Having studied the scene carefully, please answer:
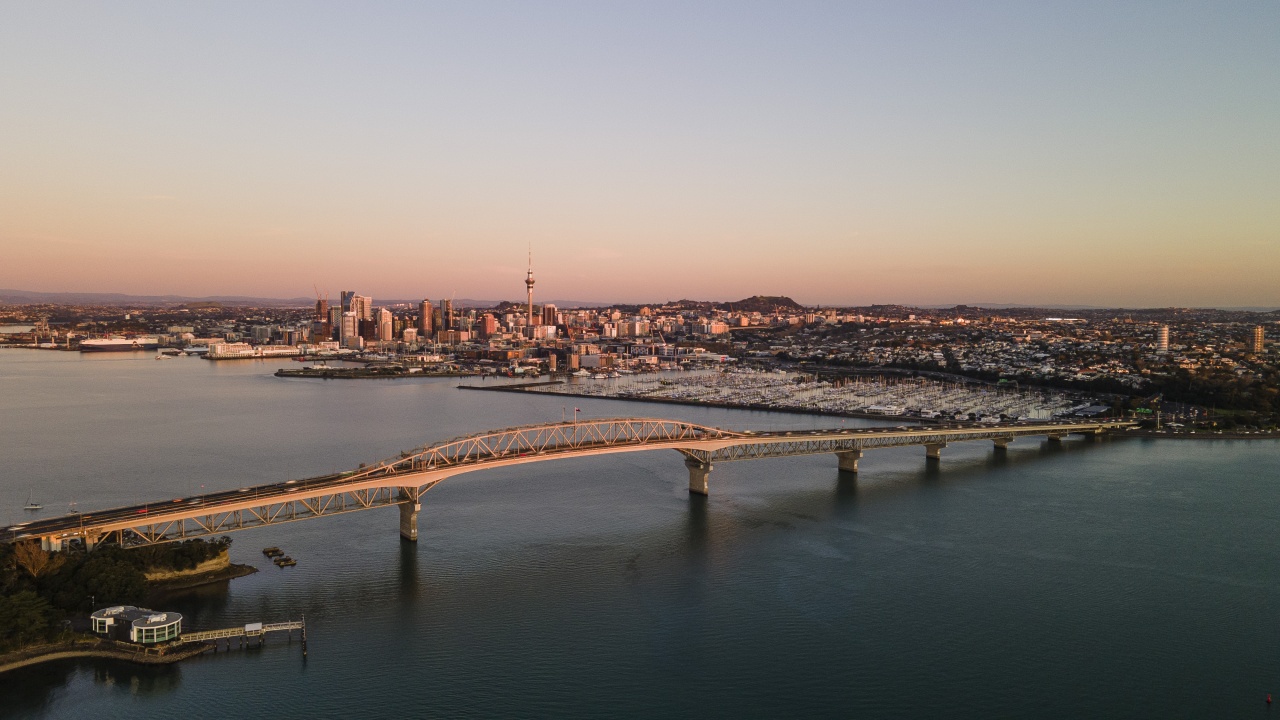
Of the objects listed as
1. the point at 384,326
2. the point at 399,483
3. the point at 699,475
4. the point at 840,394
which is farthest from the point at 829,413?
the point at 384,326

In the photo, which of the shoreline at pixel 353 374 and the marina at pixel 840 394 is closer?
the marina at pixel 840 394

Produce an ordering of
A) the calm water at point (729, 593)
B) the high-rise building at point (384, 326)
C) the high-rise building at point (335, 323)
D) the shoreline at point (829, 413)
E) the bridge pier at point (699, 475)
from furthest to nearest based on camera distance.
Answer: the high-rise building at point (335, 323) < the high-rise building at point (384, 326) < the shoreline at point (829, 413) < the bridge pier at point (699, 475) < the calm water at point (729, 593)

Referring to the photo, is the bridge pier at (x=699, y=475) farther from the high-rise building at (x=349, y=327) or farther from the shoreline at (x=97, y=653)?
the high-rise building at (x=349, y=327)

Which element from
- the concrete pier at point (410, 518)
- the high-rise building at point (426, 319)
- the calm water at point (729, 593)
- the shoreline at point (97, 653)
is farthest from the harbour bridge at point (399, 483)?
the high-rise building at point (426, 319)

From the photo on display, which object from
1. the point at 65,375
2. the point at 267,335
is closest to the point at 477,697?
the point at 65,375

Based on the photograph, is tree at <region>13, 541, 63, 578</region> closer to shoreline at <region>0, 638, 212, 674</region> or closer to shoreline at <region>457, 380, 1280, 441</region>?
shoreline at <region>0, 638, 212, 674</region>

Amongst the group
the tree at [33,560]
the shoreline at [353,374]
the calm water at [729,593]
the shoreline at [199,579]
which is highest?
the tree at [33,560]

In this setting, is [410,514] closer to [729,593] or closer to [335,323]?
[729,593]

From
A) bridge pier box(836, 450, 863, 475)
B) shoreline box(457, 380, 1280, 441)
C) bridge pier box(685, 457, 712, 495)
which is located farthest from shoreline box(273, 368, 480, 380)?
bridge pier box(685, 457, 712, 495)
